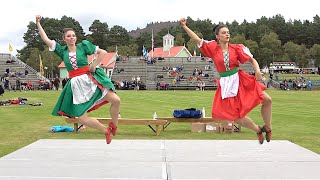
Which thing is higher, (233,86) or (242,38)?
(242,38)

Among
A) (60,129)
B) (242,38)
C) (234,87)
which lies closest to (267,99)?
(234,87)

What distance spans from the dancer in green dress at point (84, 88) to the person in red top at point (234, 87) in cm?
163

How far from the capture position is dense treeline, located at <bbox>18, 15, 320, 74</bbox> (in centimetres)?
9362

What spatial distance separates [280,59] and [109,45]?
45010 mm

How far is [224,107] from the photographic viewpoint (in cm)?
721

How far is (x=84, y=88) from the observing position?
723 cm

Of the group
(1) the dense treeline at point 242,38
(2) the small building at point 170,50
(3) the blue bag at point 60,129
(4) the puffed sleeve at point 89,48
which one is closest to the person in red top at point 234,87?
(4) the puffed sleeve at point 89,48

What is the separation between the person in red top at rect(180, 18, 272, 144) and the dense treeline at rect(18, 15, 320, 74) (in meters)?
78.4

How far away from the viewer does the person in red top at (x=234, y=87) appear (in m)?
7.07

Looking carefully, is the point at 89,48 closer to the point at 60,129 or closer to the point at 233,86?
the point at 233,86

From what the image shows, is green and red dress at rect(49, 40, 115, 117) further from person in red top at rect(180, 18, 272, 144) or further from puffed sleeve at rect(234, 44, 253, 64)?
puffed sleeve at rect(234, 44, 253, 64)

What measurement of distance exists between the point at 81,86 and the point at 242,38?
88.0 metres

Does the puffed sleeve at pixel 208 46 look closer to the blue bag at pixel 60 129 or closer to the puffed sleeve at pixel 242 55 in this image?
the puffed sleeve at pixel 242 55

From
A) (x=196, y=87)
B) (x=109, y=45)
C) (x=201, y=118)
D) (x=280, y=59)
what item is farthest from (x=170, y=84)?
(x=109, y=45)
